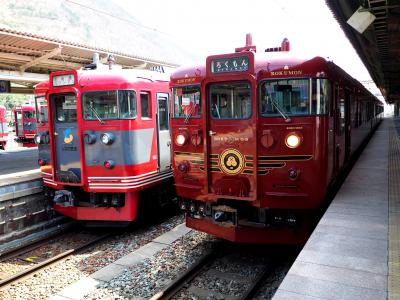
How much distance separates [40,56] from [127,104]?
6204 mm

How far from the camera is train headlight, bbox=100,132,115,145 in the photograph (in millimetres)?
7417

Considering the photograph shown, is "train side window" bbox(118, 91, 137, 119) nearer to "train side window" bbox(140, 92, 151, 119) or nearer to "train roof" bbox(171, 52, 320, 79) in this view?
"train side window" bbox(140, 92, 151, 119)

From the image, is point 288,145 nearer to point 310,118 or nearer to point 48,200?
point 310,118

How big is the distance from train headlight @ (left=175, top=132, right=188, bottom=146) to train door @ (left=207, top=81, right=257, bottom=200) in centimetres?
45

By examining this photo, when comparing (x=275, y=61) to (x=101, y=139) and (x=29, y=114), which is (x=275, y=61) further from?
(x=29, y=114)

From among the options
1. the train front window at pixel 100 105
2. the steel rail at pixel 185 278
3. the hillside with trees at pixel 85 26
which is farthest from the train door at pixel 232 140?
the hillside with trees at pixel 85 26

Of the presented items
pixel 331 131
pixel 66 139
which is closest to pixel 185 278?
pixel 331 131

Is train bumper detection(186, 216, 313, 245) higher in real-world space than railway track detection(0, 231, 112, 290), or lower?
higher

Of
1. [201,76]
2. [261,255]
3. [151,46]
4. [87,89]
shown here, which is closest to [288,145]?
[201,76]

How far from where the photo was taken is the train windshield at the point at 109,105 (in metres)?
7.45

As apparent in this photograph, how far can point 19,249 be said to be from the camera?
7.27 m

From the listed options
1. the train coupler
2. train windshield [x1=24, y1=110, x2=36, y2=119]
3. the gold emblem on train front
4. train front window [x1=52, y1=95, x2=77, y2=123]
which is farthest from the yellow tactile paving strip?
train windshield [x1=24, y1=110, x2=36, y2=119]

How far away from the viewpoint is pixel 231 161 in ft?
19.2

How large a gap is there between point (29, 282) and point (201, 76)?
160 inches
